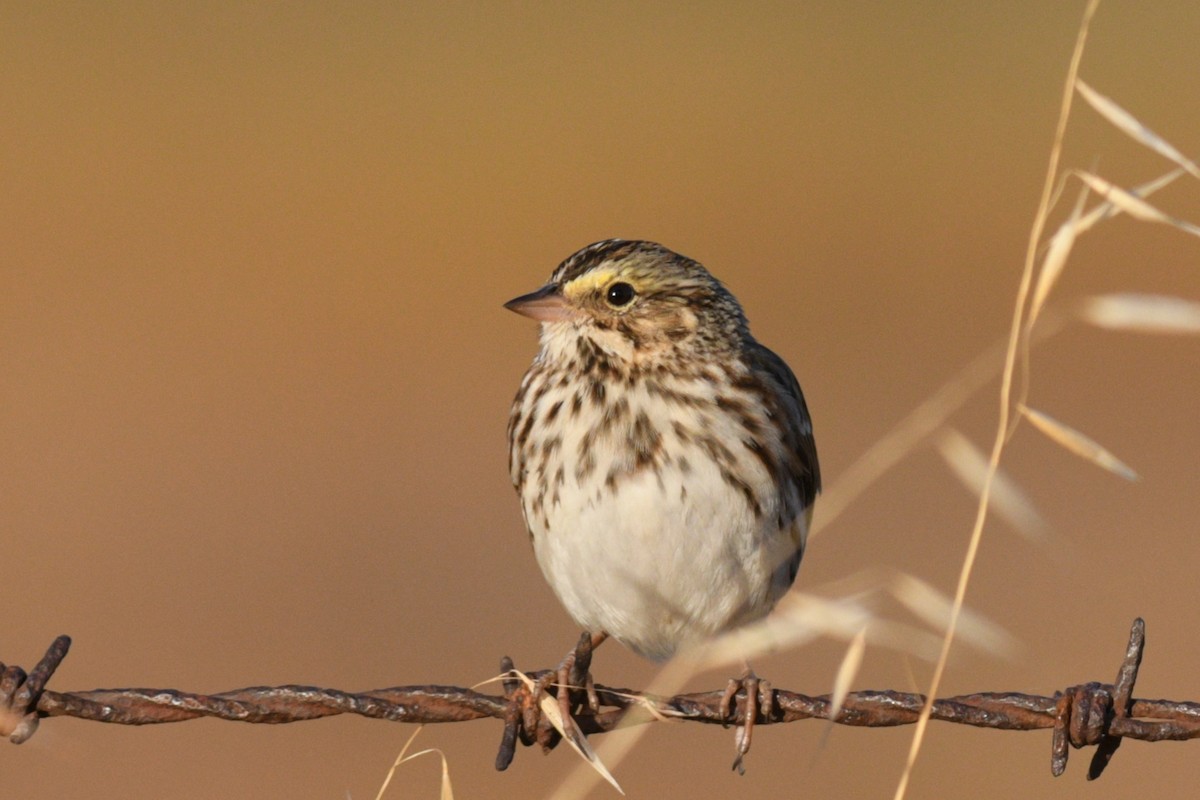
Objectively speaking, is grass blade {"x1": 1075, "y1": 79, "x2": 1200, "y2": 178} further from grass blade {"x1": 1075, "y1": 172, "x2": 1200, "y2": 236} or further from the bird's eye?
the bird's eye

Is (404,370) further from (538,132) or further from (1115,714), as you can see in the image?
(1115,714)

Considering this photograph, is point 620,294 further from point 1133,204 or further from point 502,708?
point 1133,204

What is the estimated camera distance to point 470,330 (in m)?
13.2

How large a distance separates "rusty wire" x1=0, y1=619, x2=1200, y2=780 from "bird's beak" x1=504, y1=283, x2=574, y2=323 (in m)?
1.61

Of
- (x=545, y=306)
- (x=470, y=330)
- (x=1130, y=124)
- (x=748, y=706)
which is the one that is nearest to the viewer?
(x=1130, y=124)

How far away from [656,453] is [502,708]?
3.88 ft

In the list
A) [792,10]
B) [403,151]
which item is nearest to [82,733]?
[403,151]

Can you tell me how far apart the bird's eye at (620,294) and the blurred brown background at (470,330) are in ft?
9.08

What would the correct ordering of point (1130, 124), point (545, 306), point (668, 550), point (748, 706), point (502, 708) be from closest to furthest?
point (1130, 124) → point (502, 708) → point (748, 706) → point (668, 550) → point (545, 306)

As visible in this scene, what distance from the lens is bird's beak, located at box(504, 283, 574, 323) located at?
5090 millimetres

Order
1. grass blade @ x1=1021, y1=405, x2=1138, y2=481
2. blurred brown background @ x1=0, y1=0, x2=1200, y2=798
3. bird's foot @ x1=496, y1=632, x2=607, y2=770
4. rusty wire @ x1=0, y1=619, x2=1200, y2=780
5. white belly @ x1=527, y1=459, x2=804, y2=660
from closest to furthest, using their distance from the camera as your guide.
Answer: grass blade @ x1=1021, y1=405, x2=1138, y2=481
rusty wire @ x1=0, y1=619, x2=1200, y2=780
bird's foot @ x1=496, y1=632, x2=607, y2=770
white belly @ x1=527, y1=459, x2=804, y2=660
blurred brown background @ x1=0, y1=0, x2=1200, y2=798

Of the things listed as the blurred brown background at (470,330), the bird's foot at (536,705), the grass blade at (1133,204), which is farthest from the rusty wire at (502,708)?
the blurred brown background at (470,330)

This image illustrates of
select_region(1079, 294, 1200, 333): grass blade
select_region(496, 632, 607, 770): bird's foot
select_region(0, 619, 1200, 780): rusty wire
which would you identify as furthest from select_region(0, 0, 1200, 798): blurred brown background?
select_region(1079, 294, 1200, 333): grass blade

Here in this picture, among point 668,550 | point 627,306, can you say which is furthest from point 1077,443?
point 627,306
